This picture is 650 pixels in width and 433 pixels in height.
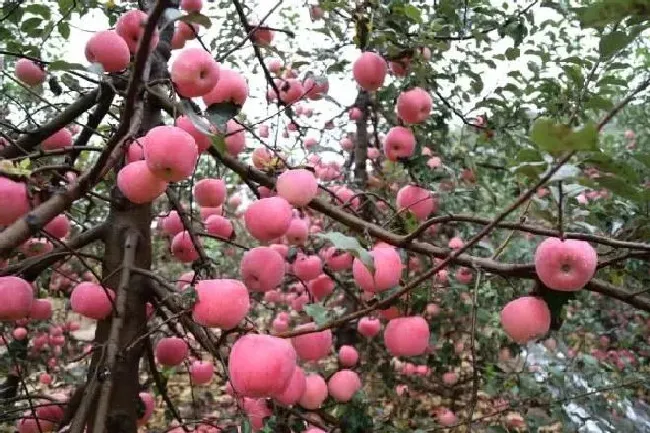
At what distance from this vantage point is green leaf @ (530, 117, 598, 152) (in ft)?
2.15

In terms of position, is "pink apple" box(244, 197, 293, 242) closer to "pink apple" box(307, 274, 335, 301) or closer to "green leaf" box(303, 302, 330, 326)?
"green leaf" box(303, 302, 330, 326)

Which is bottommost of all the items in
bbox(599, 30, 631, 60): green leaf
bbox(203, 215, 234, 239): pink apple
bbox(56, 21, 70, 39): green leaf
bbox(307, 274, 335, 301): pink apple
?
bbox(307, 274, 335, 301): pink apple

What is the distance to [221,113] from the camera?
104cm

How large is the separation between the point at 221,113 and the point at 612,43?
68 cm

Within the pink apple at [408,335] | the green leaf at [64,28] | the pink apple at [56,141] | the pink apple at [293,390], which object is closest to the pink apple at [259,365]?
the pink apple at [293,390]

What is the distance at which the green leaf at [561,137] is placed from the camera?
657 millimetres

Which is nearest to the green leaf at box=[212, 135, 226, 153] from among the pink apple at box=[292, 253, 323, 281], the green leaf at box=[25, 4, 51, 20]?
the pink apple at box=[292, 253, 323, 281]

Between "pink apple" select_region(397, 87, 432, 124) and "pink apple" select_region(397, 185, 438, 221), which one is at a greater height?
"pink apple" select_region(397, 87, 432, 124)

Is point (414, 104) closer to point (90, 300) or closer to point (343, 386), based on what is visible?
point (343, 386)

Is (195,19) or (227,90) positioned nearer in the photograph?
(195,19)

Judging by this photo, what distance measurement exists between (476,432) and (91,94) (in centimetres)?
172

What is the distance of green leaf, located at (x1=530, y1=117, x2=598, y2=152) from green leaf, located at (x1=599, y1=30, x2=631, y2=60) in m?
0.36

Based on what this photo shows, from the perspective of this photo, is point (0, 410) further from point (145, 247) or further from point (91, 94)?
point (91, 94)

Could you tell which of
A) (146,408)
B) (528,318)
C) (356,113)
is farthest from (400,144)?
(356,113)
